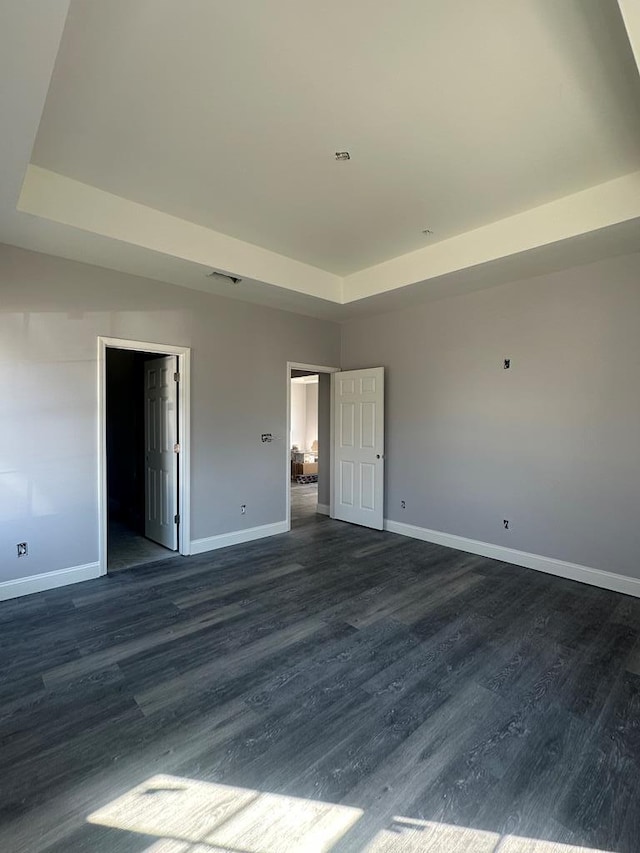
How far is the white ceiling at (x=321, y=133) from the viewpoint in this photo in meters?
1.83

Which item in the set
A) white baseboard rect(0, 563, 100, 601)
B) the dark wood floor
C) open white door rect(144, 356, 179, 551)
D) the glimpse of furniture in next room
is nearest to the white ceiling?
open white door rect(144, 356, 179, 551)

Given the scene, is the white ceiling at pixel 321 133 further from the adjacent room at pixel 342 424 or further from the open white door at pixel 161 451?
the open white door at pixel 161 451

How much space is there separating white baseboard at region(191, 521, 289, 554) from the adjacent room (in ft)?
0.11

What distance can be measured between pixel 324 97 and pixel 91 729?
3.41m

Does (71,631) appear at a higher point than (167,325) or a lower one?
lower

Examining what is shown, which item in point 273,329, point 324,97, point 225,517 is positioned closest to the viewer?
point 324,97

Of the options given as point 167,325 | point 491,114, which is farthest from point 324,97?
point 167,325

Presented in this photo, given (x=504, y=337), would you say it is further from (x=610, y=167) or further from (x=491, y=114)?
(x=491, y=114)

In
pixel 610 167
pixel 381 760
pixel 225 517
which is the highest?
pixel 610 167

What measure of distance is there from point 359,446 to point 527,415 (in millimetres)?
2166

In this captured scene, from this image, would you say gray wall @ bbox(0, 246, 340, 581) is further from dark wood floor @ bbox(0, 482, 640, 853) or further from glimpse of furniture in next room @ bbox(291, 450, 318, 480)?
glimpse of furniture in next room @ bbox(291, 450, 318, 480)

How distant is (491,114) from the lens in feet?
7.82

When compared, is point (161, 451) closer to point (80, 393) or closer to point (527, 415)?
point (80, 393)

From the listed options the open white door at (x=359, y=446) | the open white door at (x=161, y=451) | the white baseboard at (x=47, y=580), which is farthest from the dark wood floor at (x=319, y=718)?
the open white door at (x=359, y=446)
